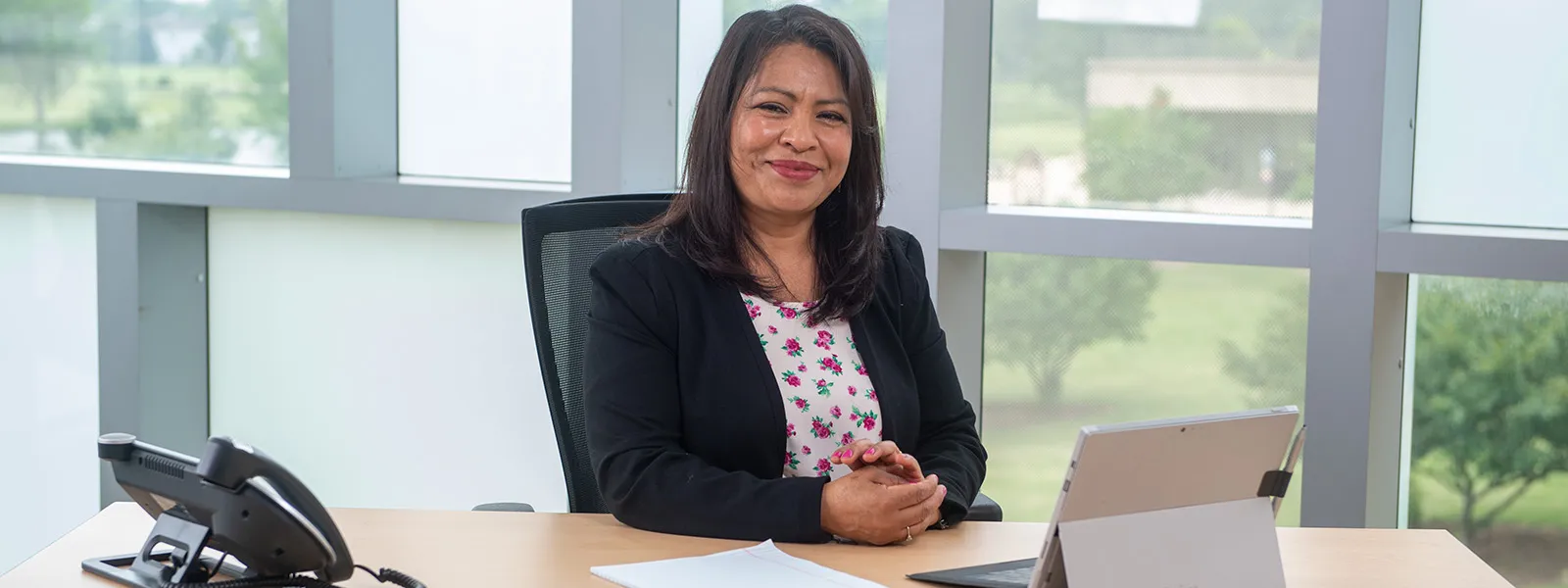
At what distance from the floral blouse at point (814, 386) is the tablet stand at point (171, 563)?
0.77 m

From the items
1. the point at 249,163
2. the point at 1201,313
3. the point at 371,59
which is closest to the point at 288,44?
the point at 371,59

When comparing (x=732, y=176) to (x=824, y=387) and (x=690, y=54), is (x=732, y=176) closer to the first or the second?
(x=824, y=387)

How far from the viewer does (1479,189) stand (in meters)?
2.67

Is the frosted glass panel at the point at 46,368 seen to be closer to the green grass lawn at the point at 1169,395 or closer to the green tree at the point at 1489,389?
the green grass lawn at the point at 1169,395

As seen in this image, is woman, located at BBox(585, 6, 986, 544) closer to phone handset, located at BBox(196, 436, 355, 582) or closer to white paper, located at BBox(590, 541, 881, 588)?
white paper, located at BBox(590, 541, 881, 588)

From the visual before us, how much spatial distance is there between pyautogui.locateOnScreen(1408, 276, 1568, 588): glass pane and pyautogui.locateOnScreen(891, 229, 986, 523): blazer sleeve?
1.12 metres

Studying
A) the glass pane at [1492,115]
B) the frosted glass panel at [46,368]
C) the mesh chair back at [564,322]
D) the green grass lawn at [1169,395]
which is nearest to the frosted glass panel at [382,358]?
the frosted glass panel at [46,368]

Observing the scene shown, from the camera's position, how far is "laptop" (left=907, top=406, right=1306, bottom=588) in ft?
4.33

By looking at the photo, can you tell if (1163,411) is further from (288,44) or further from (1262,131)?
(288,44)

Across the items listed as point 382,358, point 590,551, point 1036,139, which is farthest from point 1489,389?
point 382,358

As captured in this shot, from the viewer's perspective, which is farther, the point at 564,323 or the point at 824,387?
the point at 564,323

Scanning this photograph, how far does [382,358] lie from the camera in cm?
360

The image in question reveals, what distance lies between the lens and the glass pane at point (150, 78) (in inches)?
145

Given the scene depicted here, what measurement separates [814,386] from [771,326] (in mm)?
106
